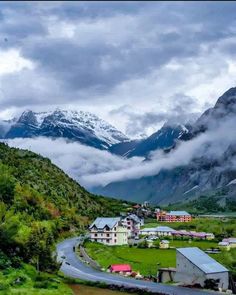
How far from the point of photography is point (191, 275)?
85.6 m

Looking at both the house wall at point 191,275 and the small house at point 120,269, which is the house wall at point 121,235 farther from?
the house wall at point 191,275

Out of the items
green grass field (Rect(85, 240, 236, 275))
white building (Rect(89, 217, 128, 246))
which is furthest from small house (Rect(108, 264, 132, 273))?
white building (Rect(89, 217, 128, 246))

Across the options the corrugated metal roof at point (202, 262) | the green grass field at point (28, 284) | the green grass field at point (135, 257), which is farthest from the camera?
the green grass field at point (135, 257)

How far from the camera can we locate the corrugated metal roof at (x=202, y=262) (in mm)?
83969

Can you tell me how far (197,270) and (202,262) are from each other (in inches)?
92.3

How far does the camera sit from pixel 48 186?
7781 inches

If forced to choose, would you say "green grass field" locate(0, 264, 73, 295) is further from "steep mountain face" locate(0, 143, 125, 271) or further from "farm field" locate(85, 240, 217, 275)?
"farm field" locate(85, 240, 217, 275)

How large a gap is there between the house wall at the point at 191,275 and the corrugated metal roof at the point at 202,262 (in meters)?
0.55

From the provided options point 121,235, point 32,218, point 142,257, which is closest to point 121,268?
point 142,257

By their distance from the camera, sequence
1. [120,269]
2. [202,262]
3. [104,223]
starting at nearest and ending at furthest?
[202,262] → [120,269] → [104,223]

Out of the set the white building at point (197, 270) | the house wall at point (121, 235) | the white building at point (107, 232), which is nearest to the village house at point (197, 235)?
the house wall at point (121, 235)

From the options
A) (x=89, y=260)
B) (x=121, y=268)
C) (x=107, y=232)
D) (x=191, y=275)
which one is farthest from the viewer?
(x=107, y=232)

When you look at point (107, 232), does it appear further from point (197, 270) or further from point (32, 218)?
point (197, 270)

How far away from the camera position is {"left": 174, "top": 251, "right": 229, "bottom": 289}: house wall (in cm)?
8312
